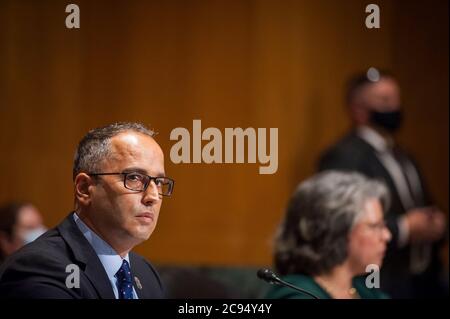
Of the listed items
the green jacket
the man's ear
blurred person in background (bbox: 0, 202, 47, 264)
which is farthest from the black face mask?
the man's ear

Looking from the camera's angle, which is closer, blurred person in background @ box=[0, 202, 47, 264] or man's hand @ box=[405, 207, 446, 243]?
blurred person in background @ box=[0, 202, 47, 264]

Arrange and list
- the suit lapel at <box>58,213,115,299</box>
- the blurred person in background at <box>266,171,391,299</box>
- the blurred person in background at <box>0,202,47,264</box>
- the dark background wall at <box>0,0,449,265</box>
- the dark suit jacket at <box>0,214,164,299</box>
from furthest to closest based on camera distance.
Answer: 1. the blurred person in background at <box>0,202,47,264</box>
2. the dark background wall at <box>0,0,449,265</box>
3. the blurred person in background at <box>266,171,391,299</box>
4. the suit lapel at <box>58,213,115,299</box>
5. the dark suit jacket at <box>0,214,164,299</box>

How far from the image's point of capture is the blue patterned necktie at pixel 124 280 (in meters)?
2.47

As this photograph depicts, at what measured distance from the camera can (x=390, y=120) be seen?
4.31m

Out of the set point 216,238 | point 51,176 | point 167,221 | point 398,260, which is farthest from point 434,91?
point 51,176

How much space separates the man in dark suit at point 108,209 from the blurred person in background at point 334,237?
0.82m

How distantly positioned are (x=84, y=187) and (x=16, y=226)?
153 cm

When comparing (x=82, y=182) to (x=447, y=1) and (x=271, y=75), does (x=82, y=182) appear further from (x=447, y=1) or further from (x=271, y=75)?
(x=447, y=1)

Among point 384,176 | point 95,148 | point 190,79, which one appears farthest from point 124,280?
point 384,176

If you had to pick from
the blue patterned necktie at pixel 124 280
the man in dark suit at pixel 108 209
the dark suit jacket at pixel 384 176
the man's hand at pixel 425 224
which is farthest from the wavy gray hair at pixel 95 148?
the man's hand at pixel 425 224

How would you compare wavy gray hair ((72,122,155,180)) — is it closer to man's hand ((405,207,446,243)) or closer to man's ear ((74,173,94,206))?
man's ear ((74,173,94,206))

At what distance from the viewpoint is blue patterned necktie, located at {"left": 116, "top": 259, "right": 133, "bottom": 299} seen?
2.47m

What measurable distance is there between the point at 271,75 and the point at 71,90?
2.76 ft
